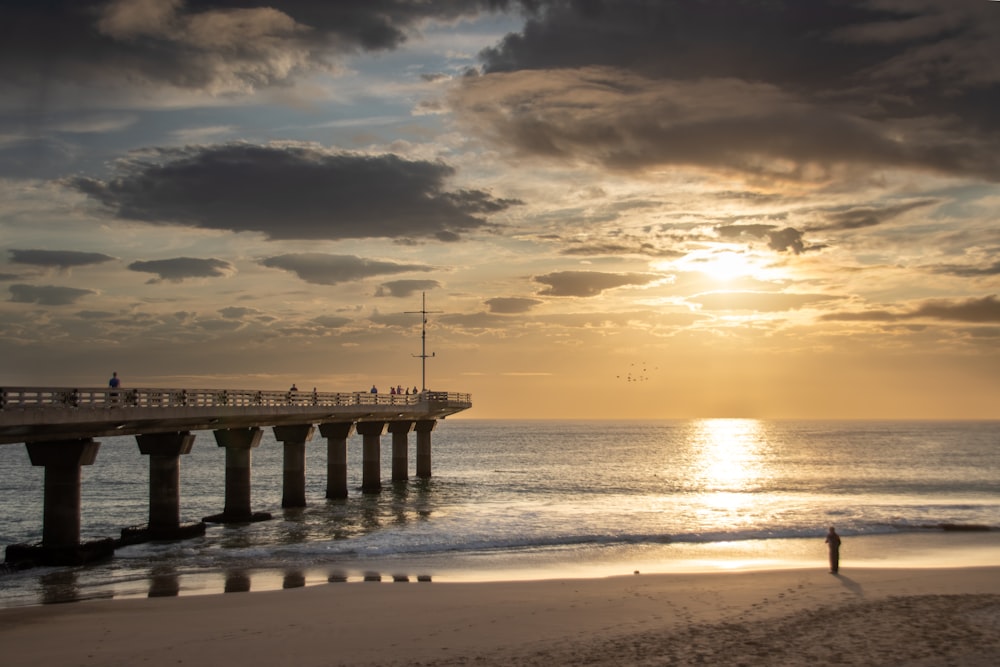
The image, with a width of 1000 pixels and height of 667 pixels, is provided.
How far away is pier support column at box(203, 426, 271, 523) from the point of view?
44.5m

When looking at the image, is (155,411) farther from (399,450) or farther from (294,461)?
(399,450)

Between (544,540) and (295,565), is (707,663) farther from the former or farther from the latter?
(544,540)

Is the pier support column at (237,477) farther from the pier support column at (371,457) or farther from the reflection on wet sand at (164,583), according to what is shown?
the pier support column at (371,457)

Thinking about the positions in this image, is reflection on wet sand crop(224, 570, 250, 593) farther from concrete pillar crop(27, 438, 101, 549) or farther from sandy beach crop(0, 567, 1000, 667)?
concrete pillar crop(27, 438, 101, 549)

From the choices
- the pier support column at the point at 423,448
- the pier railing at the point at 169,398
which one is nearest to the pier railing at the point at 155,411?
the pier railing at the point at 169,398

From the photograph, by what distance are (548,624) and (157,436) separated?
78.3 ft

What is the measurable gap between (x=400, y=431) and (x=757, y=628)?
185ft

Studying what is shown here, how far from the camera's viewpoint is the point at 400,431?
73500 mm

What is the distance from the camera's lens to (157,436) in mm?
38125

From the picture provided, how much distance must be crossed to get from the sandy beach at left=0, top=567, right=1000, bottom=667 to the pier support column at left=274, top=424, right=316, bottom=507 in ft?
89.5

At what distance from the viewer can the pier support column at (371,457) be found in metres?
64.2

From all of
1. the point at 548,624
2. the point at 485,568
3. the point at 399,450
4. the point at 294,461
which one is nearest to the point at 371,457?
the point at 399,450

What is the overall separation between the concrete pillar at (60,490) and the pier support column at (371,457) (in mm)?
33314

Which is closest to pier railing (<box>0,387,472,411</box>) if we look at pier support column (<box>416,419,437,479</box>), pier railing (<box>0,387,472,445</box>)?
pier railing (<box>0,387,472,445</box>)
